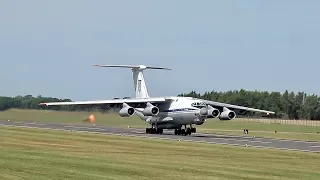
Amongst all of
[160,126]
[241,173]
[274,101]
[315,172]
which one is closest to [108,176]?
[241,173]

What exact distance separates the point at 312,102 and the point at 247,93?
44.6 ft

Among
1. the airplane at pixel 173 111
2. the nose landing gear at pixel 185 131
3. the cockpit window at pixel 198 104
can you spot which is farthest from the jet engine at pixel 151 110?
the cockpit window at pixel 198 104

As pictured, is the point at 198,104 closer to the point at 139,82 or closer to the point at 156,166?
the point at 139,82

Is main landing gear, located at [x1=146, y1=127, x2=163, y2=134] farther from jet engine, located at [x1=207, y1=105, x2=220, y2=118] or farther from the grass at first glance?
the grass

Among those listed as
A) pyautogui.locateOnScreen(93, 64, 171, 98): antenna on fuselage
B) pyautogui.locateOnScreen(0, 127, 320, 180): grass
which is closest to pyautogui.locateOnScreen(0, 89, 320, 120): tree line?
pyautogui.locateOnScreen(93, 64, 171, 98): antenna on fuselage

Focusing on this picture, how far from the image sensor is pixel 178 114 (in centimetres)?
5625

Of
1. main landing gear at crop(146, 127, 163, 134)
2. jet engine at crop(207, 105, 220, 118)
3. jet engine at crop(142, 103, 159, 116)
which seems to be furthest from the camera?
main landing gear at crop(146, 127, 163, 134)

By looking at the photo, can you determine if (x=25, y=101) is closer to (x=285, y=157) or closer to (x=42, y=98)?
(x=42, y=98)

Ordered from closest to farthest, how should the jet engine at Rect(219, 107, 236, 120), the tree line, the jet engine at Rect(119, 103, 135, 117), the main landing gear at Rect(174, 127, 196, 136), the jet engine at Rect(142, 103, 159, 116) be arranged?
1. the jet engine at Rect(219, 107, 236, 120)
2. the main landing gear at Rect(174, 127, 196, 136)
3. the jet engine at Rect(142, 103, 159, 116)
4. the jet engine at Rect(119, 103, 135, 117)
5. the tree line

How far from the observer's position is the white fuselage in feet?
180

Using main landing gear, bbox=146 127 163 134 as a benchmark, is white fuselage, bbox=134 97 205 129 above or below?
above

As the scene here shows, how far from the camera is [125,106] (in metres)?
59.0

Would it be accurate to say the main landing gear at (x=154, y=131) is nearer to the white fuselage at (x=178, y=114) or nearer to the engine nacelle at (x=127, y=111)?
the white fuselage at (x=178, y=114)

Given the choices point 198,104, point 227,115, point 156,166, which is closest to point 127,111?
point 198,104
